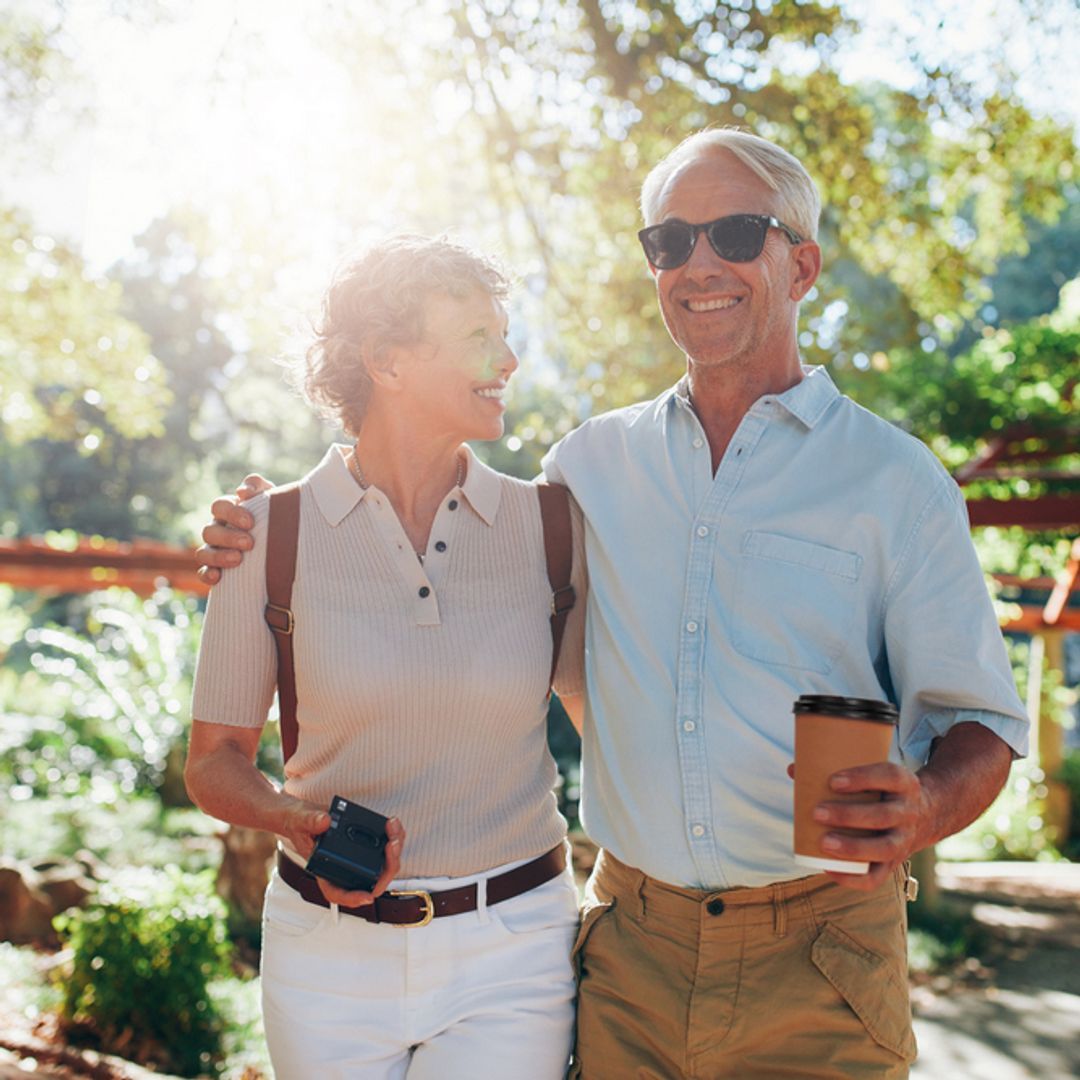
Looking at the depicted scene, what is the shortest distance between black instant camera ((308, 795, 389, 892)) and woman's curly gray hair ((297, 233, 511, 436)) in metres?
0.98

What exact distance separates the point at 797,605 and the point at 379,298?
1.02 metres

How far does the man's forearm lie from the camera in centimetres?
196

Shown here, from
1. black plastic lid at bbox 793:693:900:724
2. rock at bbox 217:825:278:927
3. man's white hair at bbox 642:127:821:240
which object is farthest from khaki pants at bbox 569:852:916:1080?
rock at bbox 217:825:278:927

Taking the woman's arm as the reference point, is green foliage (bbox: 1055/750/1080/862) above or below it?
below

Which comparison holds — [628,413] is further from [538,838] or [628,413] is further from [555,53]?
[555,53]

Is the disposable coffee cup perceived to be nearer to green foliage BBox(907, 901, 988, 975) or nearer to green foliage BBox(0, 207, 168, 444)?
green foliage BBox(907, 901, 988, 975)

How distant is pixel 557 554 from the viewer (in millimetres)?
2600

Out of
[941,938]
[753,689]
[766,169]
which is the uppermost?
[766,169]

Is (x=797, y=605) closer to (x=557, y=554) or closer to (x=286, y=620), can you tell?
(x=557, y=554)

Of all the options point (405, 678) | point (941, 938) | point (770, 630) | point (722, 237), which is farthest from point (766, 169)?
point (941, 938)

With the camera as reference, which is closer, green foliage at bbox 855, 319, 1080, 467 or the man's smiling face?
the man's smiling face

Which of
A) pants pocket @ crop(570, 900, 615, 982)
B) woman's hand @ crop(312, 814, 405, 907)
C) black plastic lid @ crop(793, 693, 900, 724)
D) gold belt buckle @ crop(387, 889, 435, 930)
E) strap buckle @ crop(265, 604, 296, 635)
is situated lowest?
pants pocket @ crop(570, 900, 615, 982)

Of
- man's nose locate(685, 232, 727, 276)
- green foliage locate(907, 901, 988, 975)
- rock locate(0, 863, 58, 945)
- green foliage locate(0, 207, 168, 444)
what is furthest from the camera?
green foliage locate(0, 207, 168, 444)

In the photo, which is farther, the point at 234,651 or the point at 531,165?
the point at 531,165
